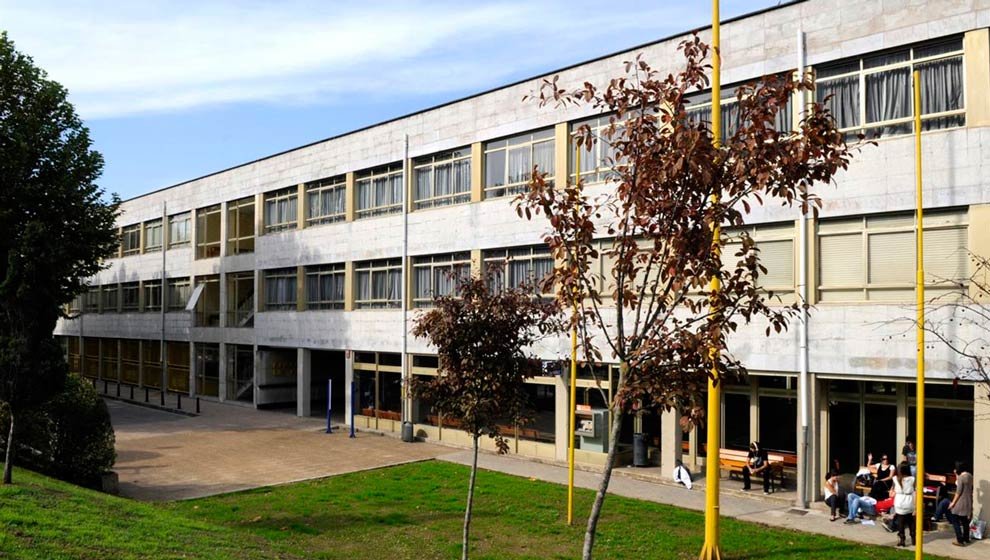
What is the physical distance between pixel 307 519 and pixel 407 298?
12.9 metres

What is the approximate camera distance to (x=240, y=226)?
39.1m

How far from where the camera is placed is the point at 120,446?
26.0 metres

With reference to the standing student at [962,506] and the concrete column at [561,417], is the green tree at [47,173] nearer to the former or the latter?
the concrete column at [561,417]

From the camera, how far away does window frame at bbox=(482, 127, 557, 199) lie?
23891 mm

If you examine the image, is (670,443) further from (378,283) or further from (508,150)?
(378,283)

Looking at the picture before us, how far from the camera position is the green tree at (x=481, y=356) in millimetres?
13250

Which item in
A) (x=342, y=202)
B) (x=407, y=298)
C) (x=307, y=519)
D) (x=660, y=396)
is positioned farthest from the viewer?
(x=342, y=202)

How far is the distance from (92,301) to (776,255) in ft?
158

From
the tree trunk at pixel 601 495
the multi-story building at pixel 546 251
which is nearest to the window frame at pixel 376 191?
the multi-story building at pixel 546 251

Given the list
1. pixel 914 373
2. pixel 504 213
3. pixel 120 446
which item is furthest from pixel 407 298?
pixel 914 373

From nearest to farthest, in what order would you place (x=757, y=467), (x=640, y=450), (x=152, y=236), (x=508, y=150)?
(x=757, y=467) < (x=640, y=450) < (x=508, y=150) < (x=152, y=236)

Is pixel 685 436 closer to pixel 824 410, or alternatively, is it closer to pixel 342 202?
pixel 824 410

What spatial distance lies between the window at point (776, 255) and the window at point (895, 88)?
2522 millimetres

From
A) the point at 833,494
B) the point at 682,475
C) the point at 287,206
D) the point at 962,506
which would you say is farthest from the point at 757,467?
the point at 287,206
